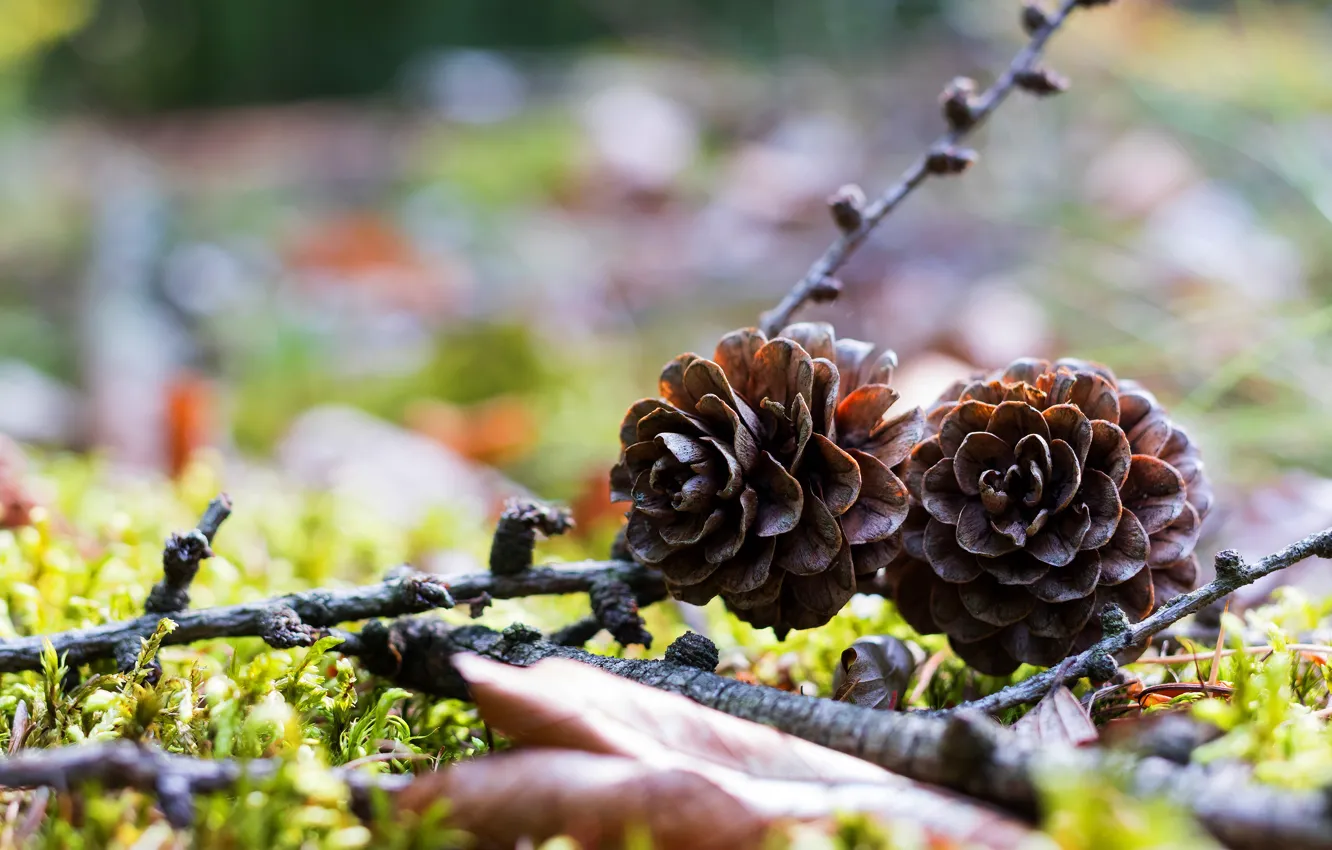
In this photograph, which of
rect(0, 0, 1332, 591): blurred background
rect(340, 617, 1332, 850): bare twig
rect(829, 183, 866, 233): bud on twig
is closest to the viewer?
rect(340, 617, 1332, 850): bare twig

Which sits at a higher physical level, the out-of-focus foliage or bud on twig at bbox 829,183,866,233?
the out-of-focus foliage

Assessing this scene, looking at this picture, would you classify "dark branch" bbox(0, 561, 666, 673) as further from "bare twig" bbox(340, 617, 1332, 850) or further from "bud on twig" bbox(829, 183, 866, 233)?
"bud on twig" bbox(829, 183, 866, 233)

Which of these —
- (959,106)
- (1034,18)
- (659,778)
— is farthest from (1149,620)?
(1034,18)

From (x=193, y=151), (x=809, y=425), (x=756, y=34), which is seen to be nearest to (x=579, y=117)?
(x=756, y=34)

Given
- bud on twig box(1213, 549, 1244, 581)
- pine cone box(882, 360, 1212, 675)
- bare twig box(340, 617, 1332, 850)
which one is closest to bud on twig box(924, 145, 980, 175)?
pine cone box(882, 360, 1212, 675)

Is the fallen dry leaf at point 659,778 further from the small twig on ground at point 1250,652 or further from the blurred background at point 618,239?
the blurred background at point 618,239

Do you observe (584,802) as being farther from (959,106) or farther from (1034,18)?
(1034,18)

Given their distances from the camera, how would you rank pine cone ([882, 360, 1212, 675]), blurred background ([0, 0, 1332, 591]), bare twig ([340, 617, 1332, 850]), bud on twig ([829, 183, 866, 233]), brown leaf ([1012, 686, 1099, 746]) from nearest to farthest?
bare twig ([340, 617, 1332, 850]), brown leaf ([1012, 686, 1099, 746]), pine cone ([882, 360, 1212, 675]), bud on twig ([829, 183, 866, 233]), blurred background ([0, 0, 1332, 591])

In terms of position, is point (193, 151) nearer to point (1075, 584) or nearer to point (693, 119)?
point (693, 119)
